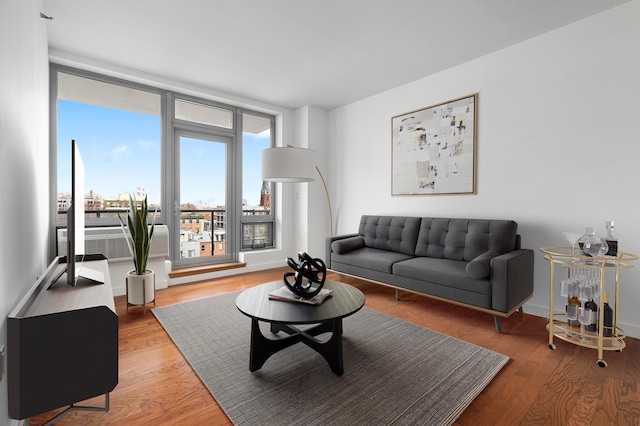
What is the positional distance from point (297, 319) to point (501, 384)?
4.22 feet

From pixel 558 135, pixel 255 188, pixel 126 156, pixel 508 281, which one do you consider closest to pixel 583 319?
pixel 508 281

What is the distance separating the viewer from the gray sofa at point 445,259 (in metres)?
2.47

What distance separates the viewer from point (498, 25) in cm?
271

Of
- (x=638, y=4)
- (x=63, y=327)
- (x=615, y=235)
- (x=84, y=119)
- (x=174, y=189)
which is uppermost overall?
(x=638, y=4)

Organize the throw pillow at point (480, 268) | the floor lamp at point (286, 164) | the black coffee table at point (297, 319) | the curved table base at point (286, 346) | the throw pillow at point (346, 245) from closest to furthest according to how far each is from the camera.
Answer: the black coffee table at point (297, 319)
the curved table base at point (286, 346)
the throw pillow at point (480, 268)
the floor lamp at point (286, 164)
the throw pillow at point (346, 245)

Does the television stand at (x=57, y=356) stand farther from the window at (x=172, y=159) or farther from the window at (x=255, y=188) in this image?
the window at (x=255, y=188)

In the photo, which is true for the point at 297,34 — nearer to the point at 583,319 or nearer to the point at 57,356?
the point at 57,356

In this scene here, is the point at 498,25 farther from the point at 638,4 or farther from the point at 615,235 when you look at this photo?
the point at 615,235

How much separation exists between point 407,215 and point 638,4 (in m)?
2.72

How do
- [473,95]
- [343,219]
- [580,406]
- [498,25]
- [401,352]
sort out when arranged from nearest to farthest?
1. [580,406]
2. [401,352]
3. [498,25]
4. [473,95]
5. [343,219]

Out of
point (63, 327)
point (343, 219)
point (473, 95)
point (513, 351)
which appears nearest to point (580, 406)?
point (513, 351)

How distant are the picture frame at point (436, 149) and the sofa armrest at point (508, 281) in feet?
3.53

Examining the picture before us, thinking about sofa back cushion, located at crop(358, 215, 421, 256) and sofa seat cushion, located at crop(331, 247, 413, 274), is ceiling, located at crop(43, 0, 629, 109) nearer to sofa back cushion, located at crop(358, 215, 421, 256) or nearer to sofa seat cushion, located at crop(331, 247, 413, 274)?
sofa back cushion, located at crop(358, 215, 421, 256)

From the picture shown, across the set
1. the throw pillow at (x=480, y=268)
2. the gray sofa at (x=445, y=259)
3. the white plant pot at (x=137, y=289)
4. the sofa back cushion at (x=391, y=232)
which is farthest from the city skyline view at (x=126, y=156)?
the throw pillow at (x=480, y=268)
